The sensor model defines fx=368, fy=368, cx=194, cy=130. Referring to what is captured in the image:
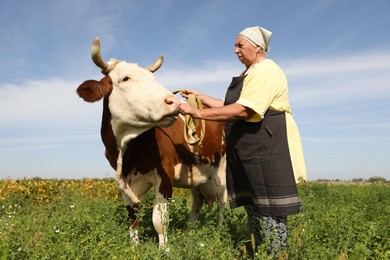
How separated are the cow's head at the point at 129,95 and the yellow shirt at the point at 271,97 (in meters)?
0.93

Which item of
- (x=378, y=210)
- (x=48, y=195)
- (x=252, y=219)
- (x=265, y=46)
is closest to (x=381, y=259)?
(x=252, y=219)

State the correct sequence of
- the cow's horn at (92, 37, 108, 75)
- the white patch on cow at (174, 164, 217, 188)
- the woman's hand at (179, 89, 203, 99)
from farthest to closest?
the white patch on cow at (174, 164, 217, 188), the woman's hand at (179, 89, 203, 99), the cow's horn at (92, 37, 108, 75)

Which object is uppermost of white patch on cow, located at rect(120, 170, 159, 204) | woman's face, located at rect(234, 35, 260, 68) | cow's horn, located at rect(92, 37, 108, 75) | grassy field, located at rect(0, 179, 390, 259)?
cow's horn, located at rect(92, 37, 108, 75)

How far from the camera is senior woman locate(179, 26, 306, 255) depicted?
11.5 ft

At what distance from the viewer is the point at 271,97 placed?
352cm

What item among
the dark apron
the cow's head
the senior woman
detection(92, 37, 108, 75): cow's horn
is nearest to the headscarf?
the senior woman

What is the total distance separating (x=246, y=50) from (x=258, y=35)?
7.5 inches

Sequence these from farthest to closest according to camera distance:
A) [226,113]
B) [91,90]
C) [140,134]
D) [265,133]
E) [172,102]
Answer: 1. [140,134]
2. [91,90]
3. [172,102]
4. [265,133]
5. [226,113]

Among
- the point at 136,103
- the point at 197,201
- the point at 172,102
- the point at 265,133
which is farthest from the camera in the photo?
the point at 197,201

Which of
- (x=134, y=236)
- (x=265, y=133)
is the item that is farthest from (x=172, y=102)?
(x=134, y=236)

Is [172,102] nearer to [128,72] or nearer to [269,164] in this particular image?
[128,72]

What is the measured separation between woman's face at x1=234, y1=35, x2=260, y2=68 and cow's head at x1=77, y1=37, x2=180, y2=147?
2.85 ft

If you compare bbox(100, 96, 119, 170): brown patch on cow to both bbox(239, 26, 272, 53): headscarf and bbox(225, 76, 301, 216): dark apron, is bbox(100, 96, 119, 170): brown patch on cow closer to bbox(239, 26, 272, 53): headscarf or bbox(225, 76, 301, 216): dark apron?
bbox(225, 76, 301, 216): dark apron

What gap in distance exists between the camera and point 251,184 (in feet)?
12.5
